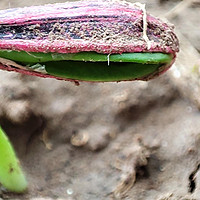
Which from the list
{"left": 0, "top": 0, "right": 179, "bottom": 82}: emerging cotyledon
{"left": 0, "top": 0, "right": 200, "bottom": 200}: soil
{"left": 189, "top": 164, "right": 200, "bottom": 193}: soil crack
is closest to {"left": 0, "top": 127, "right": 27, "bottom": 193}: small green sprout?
{"left": 0, "top": 0, "right": 200, "bottom": 200}: soil

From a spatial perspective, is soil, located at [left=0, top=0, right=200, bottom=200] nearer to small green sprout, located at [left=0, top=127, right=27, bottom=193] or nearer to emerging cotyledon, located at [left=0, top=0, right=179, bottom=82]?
small green sprout, located at [left=0, top=127, right=27, bottom=193]

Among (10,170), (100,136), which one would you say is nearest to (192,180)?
(100,136)

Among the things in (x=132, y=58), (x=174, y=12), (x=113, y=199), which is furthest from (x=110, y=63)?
(x=174, y=12)

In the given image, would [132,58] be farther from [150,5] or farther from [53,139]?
[150,5]

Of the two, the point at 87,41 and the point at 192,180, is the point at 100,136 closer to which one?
the point at 192,180

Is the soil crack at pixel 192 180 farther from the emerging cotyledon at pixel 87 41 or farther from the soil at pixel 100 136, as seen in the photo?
the emerging cotyledon at pixel 87 41

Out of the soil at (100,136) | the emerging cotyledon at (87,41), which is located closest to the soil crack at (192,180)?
the soil at (100,136)
